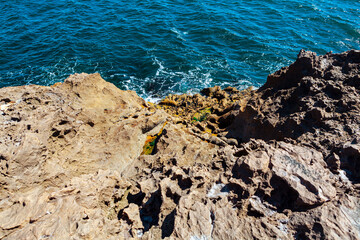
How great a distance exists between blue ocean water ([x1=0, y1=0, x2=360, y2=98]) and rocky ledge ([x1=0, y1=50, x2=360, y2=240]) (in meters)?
10.3

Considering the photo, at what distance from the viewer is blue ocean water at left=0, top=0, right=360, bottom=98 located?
24344 millimetres

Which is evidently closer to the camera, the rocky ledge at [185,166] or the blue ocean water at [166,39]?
the rocky ledge at [185,166]

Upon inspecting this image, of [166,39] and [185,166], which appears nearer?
[185,166]

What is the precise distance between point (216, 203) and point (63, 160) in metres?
6.87

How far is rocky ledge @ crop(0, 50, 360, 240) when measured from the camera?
662 centimetres

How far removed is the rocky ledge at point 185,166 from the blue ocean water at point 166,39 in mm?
10290

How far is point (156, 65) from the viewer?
25.8 m

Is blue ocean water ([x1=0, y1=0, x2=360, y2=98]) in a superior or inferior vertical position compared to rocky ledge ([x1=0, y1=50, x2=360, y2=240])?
inferior

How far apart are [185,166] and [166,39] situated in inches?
920

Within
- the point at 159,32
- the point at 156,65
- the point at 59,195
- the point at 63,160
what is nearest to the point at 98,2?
the point at 159,32

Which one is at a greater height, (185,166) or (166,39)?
(185,166)

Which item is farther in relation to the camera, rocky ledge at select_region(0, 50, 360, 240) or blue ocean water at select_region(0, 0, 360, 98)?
blue ocean water at select_region(0, 0, 360, 98)

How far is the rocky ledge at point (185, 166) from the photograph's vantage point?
6.62 metres

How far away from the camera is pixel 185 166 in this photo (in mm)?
9531
